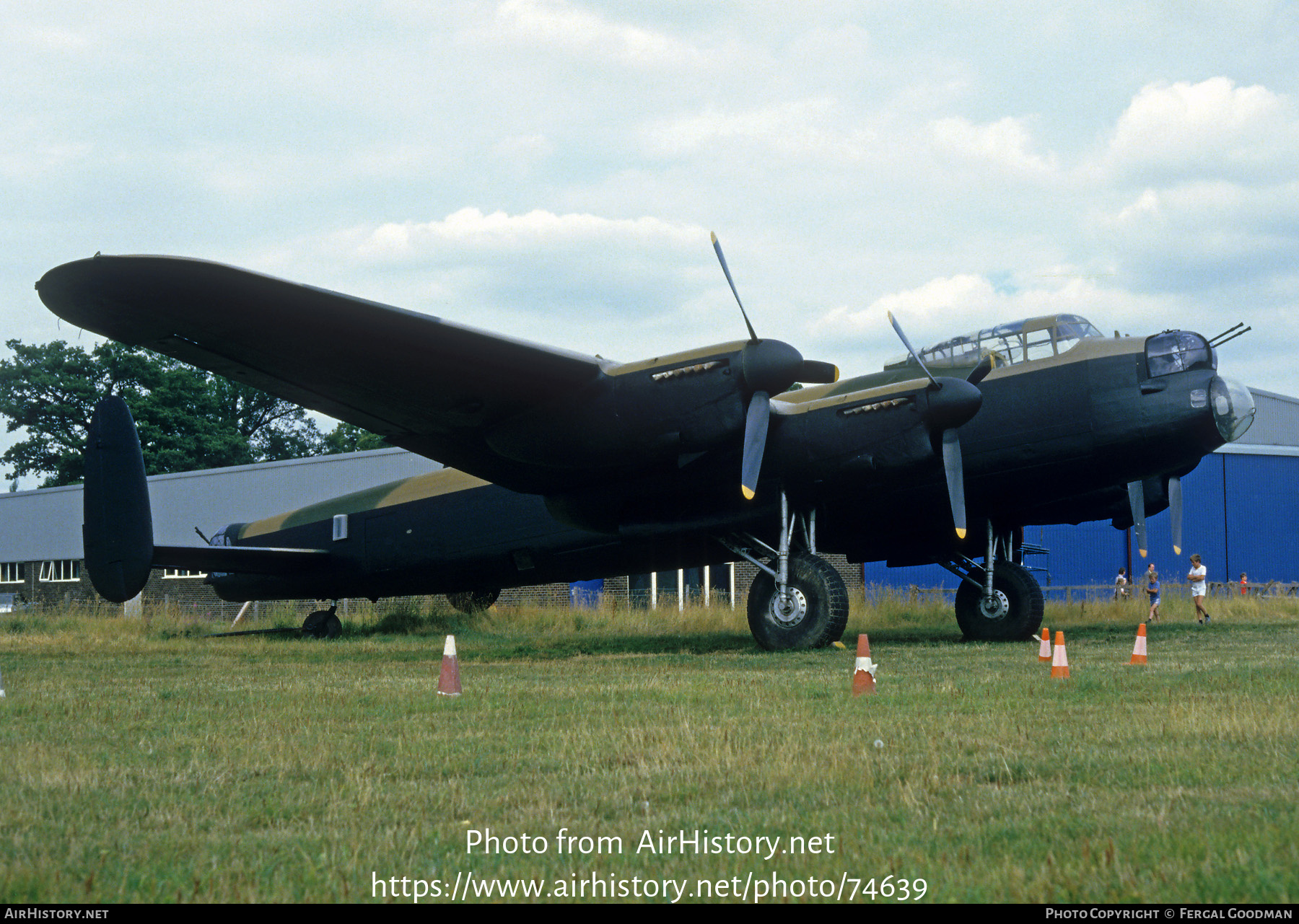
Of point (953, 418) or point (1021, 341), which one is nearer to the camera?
point (953, 418)

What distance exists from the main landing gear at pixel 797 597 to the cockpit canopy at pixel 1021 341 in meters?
3.82

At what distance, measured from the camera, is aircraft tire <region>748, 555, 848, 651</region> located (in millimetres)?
13289

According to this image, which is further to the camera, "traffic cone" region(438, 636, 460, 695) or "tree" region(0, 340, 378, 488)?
"tree" region(0, 340, 378, 488)

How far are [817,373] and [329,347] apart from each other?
5.62m

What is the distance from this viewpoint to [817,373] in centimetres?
1275

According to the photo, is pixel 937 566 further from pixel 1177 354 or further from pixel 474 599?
pixel 1177 354

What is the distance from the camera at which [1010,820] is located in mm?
4078

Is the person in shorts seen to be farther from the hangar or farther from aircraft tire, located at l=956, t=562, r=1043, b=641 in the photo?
aircraft tire, located at l=956, t=562, r=1043, b=641

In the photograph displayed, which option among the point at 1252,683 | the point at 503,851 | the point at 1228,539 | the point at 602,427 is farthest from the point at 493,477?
the point at 1228,539

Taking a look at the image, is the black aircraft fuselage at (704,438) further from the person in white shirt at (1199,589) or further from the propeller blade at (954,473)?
the person in white shirt at (1199,589)

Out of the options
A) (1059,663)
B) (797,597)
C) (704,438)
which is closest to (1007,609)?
(797,597)

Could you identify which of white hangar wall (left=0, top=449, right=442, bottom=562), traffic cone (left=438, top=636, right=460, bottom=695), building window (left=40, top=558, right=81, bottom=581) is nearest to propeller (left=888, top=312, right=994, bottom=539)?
traffic cone (left=438, top=636, right=460, bottom=695)

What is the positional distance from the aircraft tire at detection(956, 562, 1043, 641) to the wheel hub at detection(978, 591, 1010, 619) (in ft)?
0.04
